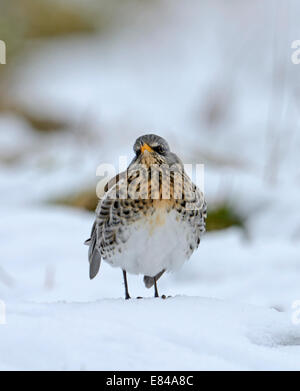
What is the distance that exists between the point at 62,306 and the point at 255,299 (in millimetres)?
2202

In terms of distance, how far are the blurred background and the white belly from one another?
80 cm

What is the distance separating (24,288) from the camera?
587cm

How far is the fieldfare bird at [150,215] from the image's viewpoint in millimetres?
4371

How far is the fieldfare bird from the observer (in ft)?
14.3

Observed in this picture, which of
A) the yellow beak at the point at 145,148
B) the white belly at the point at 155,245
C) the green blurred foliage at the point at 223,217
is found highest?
the green blurred foliage at the point at 223,217

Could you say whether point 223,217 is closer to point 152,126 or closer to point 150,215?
point 150,215

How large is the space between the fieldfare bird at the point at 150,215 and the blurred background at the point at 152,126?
31.3 inches

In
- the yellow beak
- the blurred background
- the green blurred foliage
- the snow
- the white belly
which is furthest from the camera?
the green blurred foliage

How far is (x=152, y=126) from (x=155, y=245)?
26.5 ft

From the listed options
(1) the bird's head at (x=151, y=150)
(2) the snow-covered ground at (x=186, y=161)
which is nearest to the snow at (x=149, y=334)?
(2) the snow-covered ground at (x=186, y=161)

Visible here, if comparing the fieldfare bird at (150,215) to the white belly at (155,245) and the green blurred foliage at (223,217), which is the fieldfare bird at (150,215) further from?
the green blurred foliage at (223,217)

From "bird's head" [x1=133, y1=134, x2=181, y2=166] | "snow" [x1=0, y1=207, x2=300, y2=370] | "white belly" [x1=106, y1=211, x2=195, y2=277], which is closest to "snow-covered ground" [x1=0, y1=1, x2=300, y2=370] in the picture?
"snow" [x1=0, y1=207, x2=300, y2=370]

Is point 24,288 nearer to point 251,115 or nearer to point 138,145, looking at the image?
point 138,145

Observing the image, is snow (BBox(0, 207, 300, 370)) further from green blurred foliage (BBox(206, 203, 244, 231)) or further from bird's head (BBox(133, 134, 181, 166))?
green blurred foliage (BBox(206, 203, 244, 231))
